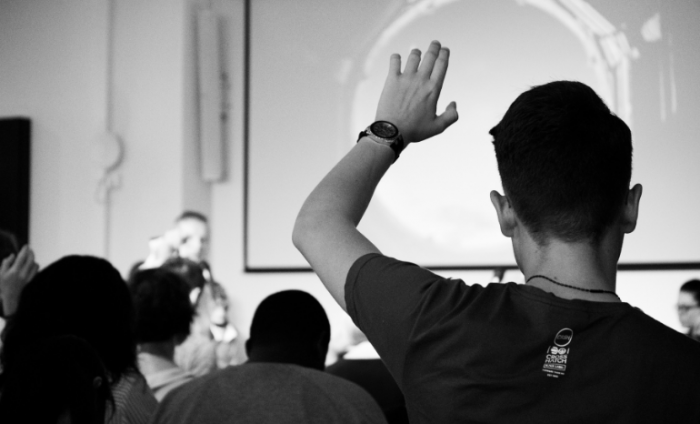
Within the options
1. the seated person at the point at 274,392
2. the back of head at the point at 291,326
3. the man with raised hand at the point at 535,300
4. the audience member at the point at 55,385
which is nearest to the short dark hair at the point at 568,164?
the man with raised hand at the point at 535,300

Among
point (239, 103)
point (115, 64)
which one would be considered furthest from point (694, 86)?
point (115, 64)

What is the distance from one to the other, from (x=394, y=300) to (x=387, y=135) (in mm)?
197

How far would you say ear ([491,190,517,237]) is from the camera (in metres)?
0.84

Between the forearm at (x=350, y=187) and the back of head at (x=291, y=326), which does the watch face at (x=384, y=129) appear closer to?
the forearm at (x=350, y=187)

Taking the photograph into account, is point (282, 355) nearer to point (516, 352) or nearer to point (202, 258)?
point (516, 352)

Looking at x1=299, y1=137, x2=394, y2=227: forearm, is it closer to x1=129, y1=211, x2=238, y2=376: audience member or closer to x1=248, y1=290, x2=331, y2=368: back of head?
x1=248, y1=290, x2=331, y2=368: back of head

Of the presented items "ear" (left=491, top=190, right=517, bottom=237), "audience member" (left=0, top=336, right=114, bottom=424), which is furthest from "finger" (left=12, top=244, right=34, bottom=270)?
"ear" (left=491, top=190, right=517, bottom=237)

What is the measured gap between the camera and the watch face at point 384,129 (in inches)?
34.9

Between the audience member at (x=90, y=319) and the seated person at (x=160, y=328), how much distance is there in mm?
605

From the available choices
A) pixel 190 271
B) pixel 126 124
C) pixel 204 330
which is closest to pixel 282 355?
pixel 190 271

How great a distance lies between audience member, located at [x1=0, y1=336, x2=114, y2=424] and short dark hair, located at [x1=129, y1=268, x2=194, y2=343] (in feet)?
3.16

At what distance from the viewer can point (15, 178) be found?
225 inches

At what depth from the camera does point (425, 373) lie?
775mm

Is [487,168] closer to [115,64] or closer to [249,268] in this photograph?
[249,268]
